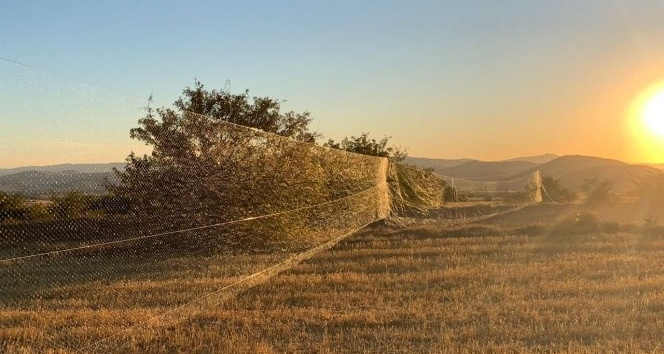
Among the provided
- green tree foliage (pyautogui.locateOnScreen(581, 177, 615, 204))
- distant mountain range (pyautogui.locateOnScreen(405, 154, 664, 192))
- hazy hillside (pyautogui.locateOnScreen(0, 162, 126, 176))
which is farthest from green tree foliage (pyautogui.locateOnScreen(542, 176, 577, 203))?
distant mountain range (pyautogui.locateOnScreen(405, 154, 664, 192))

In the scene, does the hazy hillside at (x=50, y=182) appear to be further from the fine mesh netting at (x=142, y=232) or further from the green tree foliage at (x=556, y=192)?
the green tree foliage at (x=556, y=192)

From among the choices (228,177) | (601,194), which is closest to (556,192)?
(601,194)

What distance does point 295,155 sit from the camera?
14273 millimetres

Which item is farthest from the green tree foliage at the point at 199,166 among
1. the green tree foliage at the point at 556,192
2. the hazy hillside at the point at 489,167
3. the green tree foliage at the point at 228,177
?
the hazy hillside at the point at 489,167

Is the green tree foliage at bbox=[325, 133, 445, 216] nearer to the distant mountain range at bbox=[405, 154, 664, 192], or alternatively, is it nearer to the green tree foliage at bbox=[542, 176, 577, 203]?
the green tree foliage at bbox=[542, 176, 577, 203]

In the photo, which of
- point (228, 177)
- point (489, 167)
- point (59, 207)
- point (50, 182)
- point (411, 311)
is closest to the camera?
point (50, 182)

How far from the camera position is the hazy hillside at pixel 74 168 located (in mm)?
5949

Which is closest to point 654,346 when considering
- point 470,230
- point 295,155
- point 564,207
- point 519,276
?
point 519,276

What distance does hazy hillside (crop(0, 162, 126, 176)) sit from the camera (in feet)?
19.5

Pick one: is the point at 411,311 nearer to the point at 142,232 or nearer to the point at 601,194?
the point at 142,232

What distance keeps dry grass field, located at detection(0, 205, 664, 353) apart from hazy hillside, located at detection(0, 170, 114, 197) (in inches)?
67.1

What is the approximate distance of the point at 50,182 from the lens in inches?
238

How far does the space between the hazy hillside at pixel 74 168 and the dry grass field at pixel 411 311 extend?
1812 mm

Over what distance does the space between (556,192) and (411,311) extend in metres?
41.6
